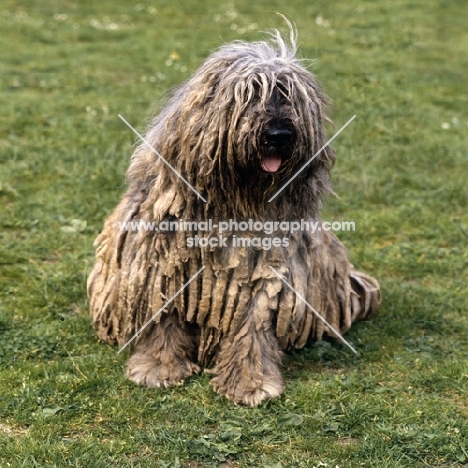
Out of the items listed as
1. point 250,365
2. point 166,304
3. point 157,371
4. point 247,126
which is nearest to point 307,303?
point 250,365

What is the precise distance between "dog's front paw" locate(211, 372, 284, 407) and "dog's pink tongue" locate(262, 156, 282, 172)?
1107mm

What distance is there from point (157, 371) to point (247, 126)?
1.41 m

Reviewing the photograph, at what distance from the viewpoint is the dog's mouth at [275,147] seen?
3967 mm

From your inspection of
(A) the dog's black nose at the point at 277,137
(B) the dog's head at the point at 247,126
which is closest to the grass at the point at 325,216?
(B) the dog's head at the point at 247,126

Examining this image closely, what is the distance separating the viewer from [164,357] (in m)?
4.57

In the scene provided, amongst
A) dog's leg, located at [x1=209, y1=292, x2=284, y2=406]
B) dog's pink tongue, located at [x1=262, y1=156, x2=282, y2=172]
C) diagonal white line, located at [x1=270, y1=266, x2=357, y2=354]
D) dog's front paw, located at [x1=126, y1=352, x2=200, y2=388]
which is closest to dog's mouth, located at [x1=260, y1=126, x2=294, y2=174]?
dog's pink tongue, located at [x1=262, y1=156, x2=282, y2=172]

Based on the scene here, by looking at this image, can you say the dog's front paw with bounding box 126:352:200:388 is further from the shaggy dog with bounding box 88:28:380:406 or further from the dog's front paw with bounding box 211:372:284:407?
the dog's front paw with bounding box 211:372:284:407

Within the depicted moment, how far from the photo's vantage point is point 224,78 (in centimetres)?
409

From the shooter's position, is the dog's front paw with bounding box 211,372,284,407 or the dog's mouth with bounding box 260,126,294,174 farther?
the dog's front paw with bounding box 211,372,284,407

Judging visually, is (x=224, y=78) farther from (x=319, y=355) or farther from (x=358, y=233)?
(x=358, y=233)

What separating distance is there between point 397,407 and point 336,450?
0.51 metres

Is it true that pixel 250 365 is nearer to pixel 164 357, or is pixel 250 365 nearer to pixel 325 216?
pixel 164 357

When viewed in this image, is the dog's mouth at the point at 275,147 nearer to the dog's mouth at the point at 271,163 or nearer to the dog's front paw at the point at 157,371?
the dog's mouth at the point at 271,163

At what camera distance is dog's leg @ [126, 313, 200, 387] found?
14.8 feet
